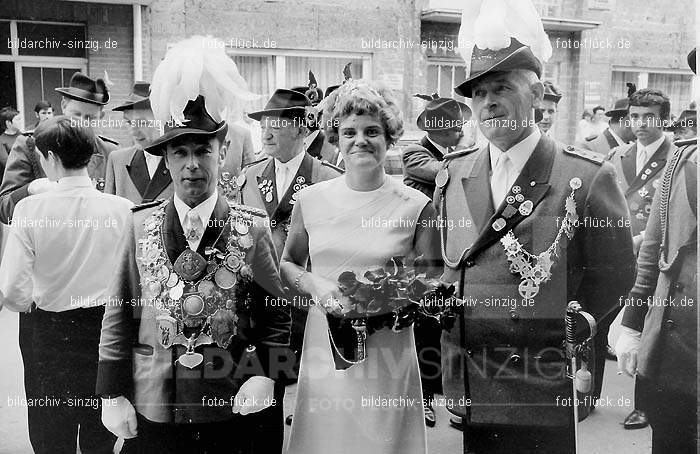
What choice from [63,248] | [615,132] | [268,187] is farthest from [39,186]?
[615,132]

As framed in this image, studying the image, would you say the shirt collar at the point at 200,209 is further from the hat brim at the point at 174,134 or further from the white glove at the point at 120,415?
the white glove at the point at 120,415

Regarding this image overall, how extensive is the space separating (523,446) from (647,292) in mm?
733

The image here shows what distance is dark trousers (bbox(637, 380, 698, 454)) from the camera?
2545 millimetres

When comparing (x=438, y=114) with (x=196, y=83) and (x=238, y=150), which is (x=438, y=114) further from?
(x=196, y=83)

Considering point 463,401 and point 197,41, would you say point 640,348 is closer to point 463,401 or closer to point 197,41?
point 463,401

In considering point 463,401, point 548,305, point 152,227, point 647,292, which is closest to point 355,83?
point 152,227

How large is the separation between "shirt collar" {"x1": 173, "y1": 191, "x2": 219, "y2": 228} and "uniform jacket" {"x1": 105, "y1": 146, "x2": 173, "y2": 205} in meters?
0.87

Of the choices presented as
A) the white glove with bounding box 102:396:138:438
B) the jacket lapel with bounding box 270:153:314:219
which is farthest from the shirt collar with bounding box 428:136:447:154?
the white glove with bounding box 102:396:138:438

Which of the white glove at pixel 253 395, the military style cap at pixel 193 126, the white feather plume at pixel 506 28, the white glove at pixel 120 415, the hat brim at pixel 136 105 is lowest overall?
the white glove at pixel 120 415

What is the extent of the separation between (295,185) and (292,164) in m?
0.13

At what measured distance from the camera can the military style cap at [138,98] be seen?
322 cm

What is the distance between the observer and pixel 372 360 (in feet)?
7.61

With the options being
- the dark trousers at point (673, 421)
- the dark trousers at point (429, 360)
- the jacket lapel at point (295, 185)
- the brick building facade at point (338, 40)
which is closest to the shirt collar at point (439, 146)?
the brick building facade at point (338, 40)

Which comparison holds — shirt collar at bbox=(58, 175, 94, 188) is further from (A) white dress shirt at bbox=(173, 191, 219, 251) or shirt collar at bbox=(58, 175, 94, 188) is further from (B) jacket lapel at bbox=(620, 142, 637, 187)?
(B) jacket lapel at bbox=(620, 142, 637, 187)
